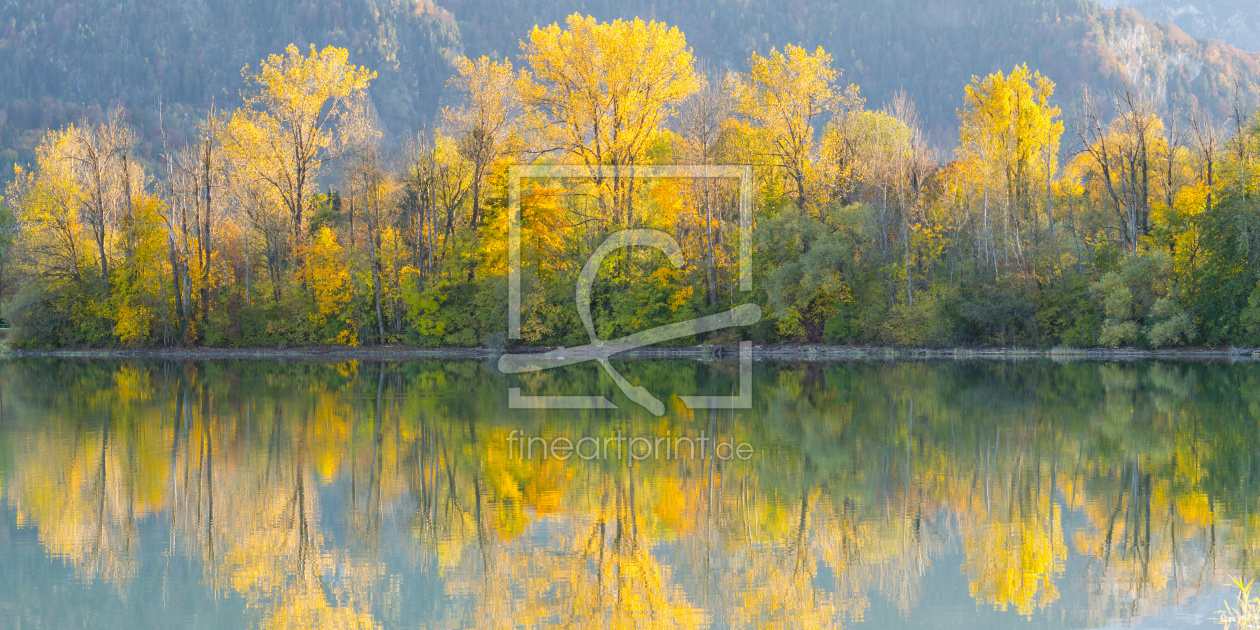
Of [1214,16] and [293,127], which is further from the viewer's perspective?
[1214,16]

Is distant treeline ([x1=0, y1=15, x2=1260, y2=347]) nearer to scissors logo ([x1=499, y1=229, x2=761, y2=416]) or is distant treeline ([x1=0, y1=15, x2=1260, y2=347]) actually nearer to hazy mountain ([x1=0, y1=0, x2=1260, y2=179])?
scissors logo ([x1=499, y1=229, x2=761, y2=416])

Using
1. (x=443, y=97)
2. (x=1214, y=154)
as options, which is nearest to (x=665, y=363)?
(x=1214, y=154)

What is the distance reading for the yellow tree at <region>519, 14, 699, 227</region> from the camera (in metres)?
41.2

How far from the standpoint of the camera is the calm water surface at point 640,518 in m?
8.00

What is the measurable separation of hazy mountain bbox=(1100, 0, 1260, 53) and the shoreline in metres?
146

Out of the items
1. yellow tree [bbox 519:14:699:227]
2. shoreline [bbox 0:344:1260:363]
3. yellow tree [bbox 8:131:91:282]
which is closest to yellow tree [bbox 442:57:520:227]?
yellow tree [bbox 519:14:699:227]

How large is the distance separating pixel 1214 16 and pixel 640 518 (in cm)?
19446

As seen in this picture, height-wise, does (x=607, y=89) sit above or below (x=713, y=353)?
above

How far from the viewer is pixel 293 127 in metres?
46.6

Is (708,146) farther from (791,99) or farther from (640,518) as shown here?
(640,518)

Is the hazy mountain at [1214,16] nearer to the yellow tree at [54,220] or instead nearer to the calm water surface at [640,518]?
the yellow tree at [54,220]
